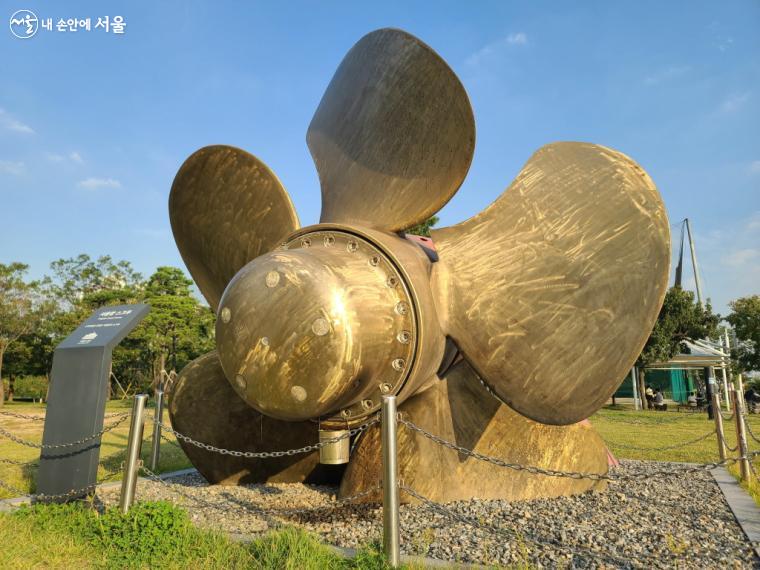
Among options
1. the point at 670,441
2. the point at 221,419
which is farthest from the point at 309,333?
the point at 670,441

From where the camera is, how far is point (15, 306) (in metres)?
28.9

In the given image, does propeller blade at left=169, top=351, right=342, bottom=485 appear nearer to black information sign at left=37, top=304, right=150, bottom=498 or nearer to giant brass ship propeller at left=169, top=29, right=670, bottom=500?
giant brass ship propeller at left=169, top=29, right=670, bottom=500

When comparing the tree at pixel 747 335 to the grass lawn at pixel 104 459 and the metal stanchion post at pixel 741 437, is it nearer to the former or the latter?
the metal stanchion post at pixel 741 437

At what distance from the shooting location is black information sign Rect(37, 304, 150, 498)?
12.5 feet

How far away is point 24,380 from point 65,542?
39.2 m

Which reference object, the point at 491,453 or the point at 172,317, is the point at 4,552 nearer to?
the point at 491,453

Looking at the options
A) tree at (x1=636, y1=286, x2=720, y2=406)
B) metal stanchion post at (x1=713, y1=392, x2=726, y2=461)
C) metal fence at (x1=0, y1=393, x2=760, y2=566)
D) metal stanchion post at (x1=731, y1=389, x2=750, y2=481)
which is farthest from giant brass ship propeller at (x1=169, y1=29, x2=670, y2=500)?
tree at (x1=636, y1=286, x2=720, y2=406)

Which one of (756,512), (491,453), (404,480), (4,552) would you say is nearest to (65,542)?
(4,552)

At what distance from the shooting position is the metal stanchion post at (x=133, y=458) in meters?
3.27

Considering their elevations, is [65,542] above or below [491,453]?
below

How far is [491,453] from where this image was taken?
12.6 ft

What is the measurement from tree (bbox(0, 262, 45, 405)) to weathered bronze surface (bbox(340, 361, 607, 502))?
31.3 m

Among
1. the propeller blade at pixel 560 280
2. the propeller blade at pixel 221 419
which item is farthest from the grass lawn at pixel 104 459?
the propeller blade at pixel 560 280

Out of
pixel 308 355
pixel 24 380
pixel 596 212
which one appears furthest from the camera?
pixel 24 380
